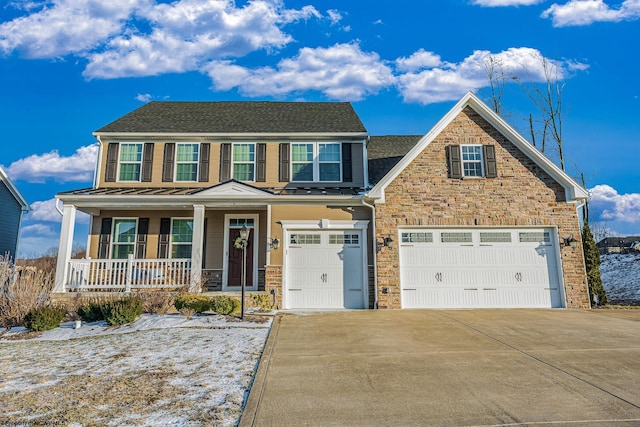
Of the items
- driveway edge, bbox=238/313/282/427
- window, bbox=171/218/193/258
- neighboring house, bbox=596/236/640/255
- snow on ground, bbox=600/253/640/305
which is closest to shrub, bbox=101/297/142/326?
driveway edge, bbox=238/313/282/427

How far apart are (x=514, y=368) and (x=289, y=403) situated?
325 centimetres

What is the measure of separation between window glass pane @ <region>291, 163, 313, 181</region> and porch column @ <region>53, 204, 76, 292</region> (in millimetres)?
7238

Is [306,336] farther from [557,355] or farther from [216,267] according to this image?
[216,267]

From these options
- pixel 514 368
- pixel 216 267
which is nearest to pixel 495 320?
pixel 514 368

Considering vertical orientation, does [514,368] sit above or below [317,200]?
below

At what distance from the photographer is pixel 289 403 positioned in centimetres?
424

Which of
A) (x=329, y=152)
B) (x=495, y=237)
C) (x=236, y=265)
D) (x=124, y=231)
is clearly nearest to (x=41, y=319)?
(x=124, y=231)

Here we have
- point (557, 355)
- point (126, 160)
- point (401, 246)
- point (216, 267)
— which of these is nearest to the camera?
point (557, 355)

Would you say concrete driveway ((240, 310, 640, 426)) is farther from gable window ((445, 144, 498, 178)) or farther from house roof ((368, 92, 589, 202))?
gable window ((445, 144, 498, 178))

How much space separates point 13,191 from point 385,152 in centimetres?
1611

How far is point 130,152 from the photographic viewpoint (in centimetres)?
1440

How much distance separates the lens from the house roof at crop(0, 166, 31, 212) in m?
15.8

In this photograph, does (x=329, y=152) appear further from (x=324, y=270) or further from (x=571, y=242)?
(x=571, y=242)

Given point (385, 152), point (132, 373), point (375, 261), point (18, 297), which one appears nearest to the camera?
point (132, 373)
